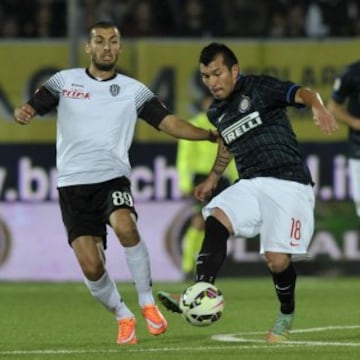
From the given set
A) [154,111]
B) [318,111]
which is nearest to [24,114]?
[154,111]

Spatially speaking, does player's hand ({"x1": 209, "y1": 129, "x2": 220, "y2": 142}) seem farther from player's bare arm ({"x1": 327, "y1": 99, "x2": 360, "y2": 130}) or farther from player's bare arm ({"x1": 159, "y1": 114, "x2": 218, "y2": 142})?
player's bare arm ({"x1": 327, "y1": 99, "x2": 360, "y2": 130})

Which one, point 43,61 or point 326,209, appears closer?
point 326,209

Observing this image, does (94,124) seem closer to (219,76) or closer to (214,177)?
(214,177)

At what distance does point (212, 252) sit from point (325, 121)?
1203 millimetres

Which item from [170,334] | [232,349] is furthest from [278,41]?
[232,349]

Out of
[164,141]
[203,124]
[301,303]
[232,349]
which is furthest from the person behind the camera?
[164,141]

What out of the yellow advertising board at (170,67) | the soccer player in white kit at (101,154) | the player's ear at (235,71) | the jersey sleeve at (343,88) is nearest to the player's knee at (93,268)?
the soccer player in white kit at (101,154)

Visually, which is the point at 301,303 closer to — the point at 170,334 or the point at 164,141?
the point at 170,334

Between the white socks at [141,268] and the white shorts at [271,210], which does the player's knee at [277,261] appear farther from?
the white socks at [141,268]

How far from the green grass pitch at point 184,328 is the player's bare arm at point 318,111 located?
4.55 ft

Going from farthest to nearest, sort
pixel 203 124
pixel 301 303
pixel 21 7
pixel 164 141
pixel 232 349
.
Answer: pixel 21 7 → pixel 164 141 → pixel 203 124 → pixel 301 303 → pixel 232 349

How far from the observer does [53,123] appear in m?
19.6

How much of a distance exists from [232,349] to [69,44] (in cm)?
1029

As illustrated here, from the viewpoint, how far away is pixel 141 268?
10.2 metres
